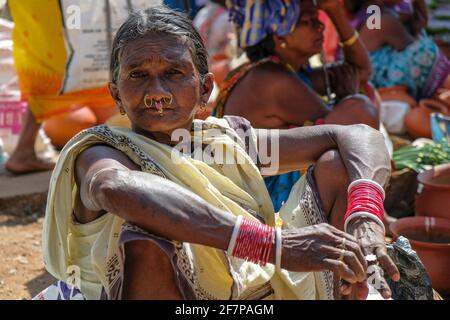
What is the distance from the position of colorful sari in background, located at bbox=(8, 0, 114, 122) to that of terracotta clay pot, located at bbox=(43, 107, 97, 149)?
0.50 m

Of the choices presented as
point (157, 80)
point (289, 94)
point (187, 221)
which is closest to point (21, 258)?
point (289, 94)

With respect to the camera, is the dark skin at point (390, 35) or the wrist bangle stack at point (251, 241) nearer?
the wrist bangle stack at point (251, 241)

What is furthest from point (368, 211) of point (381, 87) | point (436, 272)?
point (381, 87)

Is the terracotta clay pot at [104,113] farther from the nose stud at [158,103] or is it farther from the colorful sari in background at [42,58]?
the nose stud at [158,103]

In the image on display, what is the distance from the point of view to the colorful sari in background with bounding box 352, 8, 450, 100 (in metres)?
6.09

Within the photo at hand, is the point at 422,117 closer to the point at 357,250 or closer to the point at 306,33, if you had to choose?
the point at 306,33

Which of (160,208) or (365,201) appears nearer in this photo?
(160,208)

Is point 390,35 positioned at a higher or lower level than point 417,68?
higher

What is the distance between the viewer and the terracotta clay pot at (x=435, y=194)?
3625 millimetres

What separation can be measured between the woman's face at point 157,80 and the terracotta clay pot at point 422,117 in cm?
368

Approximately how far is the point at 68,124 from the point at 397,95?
273 cm

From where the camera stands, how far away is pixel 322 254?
199cm

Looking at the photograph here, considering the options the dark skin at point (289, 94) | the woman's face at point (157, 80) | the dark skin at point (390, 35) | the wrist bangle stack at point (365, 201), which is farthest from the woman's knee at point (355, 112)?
the dark skin at point (390, 35)
